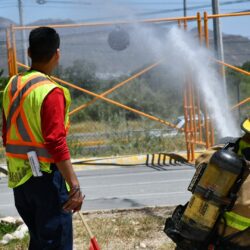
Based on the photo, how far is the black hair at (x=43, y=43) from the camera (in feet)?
12.4

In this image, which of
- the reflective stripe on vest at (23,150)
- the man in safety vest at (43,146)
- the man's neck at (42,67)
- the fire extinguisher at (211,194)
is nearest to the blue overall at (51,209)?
the man in safety vest at (43,146)

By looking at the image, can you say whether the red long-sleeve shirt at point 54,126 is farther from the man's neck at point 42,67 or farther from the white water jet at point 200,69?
the white water jet at point 200,69

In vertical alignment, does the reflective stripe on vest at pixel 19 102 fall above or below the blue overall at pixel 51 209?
above

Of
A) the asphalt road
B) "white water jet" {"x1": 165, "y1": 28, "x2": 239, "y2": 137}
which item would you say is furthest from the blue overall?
"white water jet" {"x1": 165, "y1": 28, "x2": 239, "y2": 137}

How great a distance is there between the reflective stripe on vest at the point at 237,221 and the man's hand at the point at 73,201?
2.89 ft

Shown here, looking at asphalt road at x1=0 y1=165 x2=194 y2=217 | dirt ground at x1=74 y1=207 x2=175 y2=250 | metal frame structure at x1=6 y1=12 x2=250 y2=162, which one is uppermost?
metal frame structure at x1=6 y1=12 x2=250 y2=162

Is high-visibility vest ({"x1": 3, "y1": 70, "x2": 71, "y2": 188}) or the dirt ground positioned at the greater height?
high-visibility vest ({"x1": 3, "y1": 70, "x2": 71, "y2": 188})

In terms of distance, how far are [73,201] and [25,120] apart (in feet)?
1.79

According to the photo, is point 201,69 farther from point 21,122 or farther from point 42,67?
point 21,122

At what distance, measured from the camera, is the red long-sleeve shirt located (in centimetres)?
362

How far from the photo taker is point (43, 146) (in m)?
3.72

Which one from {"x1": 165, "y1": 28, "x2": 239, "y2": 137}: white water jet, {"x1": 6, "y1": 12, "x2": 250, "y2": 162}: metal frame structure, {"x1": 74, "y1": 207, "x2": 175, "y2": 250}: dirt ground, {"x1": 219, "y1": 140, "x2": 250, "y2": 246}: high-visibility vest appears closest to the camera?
{"x1": 219, "y1": 140, "x2": 250, "y2": 246}: high-visibility vest

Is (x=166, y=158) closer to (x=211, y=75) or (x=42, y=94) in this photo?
(x=211, y=75)

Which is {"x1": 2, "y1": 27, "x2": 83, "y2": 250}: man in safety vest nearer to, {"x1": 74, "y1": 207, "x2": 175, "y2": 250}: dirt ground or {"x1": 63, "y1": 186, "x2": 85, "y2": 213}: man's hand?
{"x1": 63, "y1": 186, "x2": 85, "y2": 213}: man's hand
